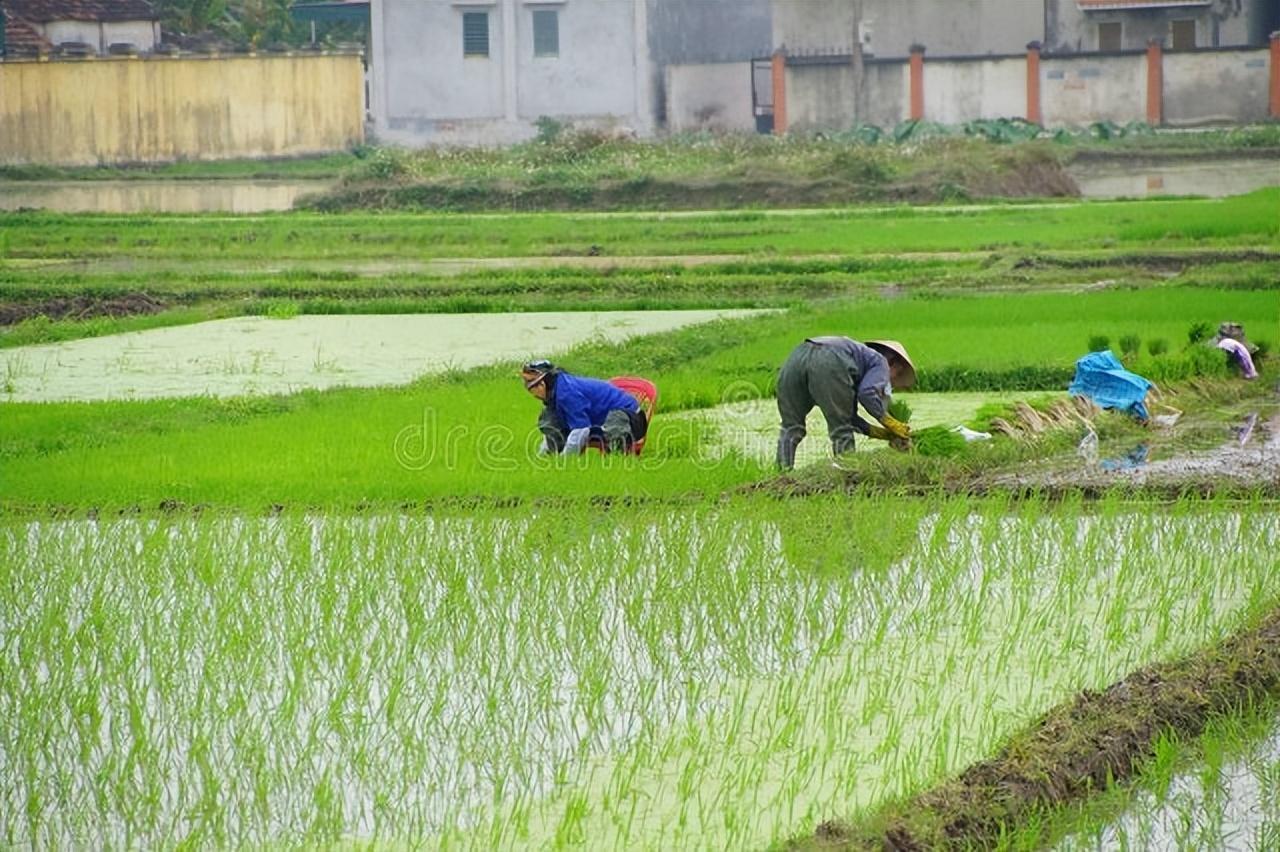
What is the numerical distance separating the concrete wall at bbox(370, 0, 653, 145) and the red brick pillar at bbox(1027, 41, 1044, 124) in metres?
4.76

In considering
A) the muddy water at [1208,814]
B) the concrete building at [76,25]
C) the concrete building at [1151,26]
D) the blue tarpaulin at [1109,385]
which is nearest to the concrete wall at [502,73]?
the concrete building at [76,25]

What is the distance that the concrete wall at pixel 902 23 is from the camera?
2695 centimetres

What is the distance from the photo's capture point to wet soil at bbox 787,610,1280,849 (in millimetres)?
3711

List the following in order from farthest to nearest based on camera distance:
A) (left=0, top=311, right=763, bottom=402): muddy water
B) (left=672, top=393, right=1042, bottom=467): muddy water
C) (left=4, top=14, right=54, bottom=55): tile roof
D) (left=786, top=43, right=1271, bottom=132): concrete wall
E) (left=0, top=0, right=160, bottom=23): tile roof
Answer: (left=786, top=43, right=1271, bottom=132): concrete wall, (left=0, top=0, right=160, bottom=23): tile roof, (left=4, top=14, right=54, bottom=55): tile roof, (left=0, top=311, right=763, bottom=402): muddy water, (left=672, top=393, right=1042, bottom=467): muddy water

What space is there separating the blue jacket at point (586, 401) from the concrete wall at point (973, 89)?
19.3 metres

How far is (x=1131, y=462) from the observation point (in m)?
7.57

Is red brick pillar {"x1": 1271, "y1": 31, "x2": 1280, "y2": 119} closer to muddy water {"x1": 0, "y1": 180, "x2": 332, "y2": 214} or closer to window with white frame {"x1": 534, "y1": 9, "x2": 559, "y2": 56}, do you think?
window with white frame {"x1": 534, "y1": 9, "x2": 559, "y2": 56}

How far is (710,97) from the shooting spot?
27391 mm

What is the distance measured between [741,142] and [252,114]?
5.90m

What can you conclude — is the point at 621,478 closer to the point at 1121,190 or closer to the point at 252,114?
the point at 1121,190

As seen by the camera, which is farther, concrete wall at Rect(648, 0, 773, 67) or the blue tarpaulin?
concrete wall at Rect(648, 0, 773, 67)

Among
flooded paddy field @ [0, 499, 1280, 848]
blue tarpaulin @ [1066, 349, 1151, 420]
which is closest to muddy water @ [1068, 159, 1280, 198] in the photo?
blue tarpaulin @ [1066, 349, 1151, 420]

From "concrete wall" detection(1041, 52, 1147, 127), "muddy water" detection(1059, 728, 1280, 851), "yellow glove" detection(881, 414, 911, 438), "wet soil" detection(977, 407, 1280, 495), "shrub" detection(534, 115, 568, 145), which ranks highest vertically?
"concrete wall" detection(1041, 52, 1147, 127)

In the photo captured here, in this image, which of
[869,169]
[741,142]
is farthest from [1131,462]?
[741,142]
